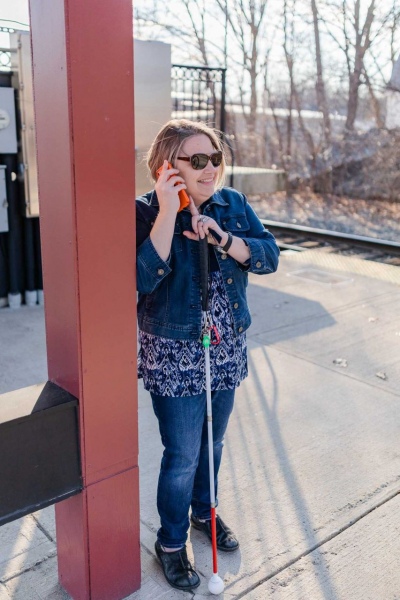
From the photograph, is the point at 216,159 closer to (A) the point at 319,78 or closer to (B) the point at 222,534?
(B) the point at 222,534

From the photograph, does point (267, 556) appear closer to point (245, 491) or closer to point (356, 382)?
point (245, 491)

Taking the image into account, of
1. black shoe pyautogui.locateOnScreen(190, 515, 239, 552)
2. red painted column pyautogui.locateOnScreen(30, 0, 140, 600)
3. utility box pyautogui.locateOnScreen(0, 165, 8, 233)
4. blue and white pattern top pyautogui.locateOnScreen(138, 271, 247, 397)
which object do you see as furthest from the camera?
utility box pyautogui.locateOnScreen(0, 165, 8, 233)

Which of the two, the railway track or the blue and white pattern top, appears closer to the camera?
the blue and white pattern top

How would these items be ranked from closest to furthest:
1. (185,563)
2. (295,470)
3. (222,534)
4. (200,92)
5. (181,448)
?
(181,448) → (185,563) → (222,534) → (295,470) → (200,92)

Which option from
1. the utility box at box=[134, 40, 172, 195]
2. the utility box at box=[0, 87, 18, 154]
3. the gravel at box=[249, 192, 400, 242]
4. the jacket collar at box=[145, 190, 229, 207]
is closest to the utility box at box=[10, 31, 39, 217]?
the utility box at box=[0, 87, 18, 154]

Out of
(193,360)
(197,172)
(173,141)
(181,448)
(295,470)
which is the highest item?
(173,141)

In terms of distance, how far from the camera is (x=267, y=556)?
2709 mm

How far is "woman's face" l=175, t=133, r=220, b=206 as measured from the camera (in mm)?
2238

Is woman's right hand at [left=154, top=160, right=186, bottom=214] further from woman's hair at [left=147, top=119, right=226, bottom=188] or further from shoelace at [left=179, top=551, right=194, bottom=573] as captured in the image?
shoelace at [left=179, top=551, right=194, bottom=573]

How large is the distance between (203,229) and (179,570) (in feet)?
4.42

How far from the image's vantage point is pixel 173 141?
7.43 feet

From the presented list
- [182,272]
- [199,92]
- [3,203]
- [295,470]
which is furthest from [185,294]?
[199,92]

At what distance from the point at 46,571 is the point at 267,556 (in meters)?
0.92

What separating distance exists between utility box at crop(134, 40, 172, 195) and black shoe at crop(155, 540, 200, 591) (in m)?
4.54
